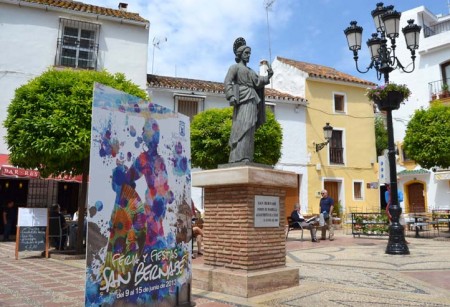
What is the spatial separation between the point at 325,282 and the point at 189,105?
13.7 m

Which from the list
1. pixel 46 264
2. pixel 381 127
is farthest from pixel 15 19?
pixel 381 127

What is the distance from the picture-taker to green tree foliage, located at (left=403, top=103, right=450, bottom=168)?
12.9 metres

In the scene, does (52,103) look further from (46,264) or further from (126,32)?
(126,32)

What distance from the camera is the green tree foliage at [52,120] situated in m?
8.59

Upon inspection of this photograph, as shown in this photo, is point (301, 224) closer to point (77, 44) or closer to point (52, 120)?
point (52, 120)

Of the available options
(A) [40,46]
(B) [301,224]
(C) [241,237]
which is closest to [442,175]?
(B) [301,224]

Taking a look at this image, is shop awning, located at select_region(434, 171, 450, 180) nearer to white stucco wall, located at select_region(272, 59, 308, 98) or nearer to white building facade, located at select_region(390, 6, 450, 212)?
white building facade, located at select_region(390, 6, 450, 212)

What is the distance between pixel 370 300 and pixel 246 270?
155cm

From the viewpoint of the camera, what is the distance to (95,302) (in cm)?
309

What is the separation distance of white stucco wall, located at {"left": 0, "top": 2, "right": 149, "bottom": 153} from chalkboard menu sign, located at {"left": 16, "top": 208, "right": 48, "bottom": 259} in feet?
22.1

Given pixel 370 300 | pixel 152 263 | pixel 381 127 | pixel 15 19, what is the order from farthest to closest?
pixel 381 127
pixel 15 19
pixel 370 300
pixel 152 263

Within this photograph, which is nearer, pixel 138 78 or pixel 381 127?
pixel 138 78

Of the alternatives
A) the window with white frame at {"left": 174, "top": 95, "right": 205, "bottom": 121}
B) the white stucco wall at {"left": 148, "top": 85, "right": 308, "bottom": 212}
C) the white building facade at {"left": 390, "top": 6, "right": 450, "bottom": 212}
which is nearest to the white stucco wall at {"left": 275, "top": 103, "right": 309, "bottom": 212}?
the white stucco wall at {"left": 148, "top": 85, "right": 308, "bottom": 212}

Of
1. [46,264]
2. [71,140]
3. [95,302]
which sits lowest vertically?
[46,264]
